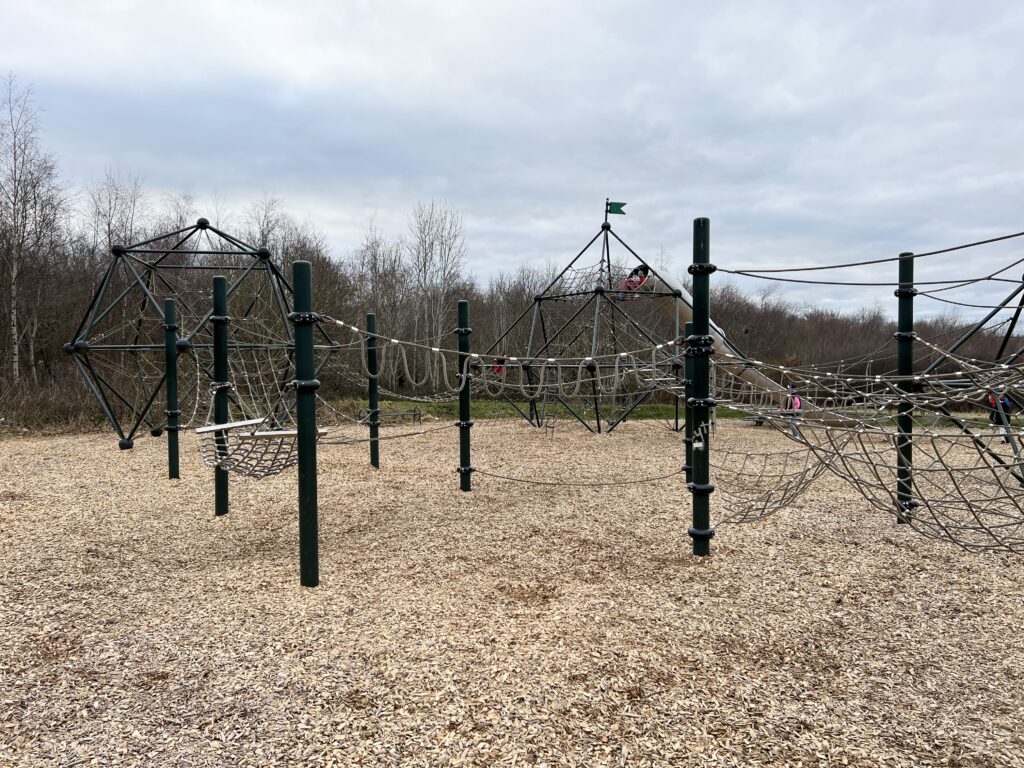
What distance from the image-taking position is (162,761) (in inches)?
85.0

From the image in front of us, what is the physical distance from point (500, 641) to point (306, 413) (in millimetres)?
1734

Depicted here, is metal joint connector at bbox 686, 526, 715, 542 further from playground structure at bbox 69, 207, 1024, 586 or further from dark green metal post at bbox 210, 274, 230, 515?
dark green metal post at bbox 210, 274, 230, 515

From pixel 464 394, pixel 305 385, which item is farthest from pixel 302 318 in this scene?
pixel 464 394

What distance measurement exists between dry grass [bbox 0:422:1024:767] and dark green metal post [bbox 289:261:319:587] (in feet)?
0.75

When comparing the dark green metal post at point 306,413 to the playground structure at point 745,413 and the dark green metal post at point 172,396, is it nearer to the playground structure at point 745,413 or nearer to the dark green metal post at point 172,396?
the playground structure at point 745,413

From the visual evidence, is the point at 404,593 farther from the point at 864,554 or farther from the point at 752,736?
the point at 864,554

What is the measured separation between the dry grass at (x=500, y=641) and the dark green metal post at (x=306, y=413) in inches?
9.0

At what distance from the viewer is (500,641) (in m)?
3.03

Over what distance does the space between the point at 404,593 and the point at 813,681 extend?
84.6 inches

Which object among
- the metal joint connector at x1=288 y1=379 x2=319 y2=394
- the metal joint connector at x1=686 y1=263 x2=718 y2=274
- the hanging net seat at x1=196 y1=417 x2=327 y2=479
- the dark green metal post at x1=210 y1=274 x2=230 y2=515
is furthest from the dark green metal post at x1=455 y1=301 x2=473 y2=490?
the metal joint connector at x1=686 y1=263 x2=718 y2=274

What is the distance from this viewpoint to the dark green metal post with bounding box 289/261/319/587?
12.3 ft

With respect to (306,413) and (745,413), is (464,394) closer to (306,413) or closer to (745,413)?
(306,413)

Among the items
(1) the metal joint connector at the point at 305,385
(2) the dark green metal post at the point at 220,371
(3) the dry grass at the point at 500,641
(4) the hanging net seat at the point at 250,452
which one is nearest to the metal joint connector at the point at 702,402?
(3) the dry grass at the point at 500,641

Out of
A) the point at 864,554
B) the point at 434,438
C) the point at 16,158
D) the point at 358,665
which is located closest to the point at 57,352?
the point at 16,158
